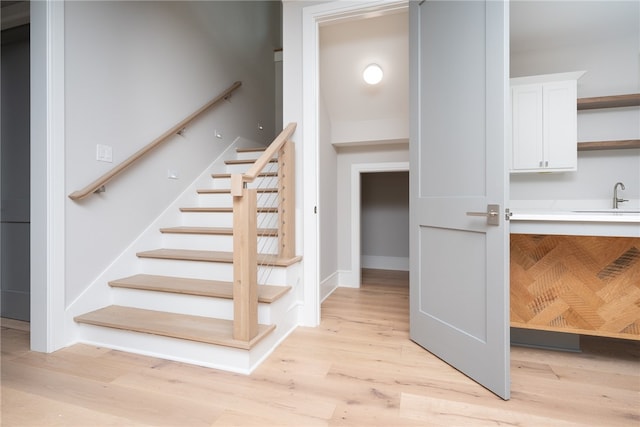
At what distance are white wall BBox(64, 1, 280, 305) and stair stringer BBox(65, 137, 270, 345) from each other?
5cm

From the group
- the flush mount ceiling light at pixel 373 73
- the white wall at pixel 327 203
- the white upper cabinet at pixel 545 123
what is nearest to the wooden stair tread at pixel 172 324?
the white wall at pixel 327 203

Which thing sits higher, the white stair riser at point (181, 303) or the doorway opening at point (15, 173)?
the doorway opening at point (15, 173)

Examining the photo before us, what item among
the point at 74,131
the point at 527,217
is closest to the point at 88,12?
the point at 74,131

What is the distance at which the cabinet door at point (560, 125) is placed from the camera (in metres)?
2.22

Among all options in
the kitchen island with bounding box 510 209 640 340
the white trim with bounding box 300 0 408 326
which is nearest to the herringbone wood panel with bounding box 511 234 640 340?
the kitchen island with bounding box 510 209 640 340

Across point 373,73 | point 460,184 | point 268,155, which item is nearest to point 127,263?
point 268,155

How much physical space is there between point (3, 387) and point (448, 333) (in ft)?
7.22

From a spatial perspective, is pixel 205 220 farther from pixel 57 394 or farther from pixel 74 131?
pixel 57 394

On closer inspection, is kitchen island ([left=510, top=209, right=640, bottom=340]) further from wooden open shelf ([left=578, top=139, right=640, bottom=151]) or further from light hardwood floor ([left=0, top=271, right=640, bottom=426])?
wooden open shelf ([left=578, top=139, right=640, bottom=151])

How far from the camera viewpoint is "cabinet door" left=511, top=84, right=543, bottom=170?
2273 millimetres

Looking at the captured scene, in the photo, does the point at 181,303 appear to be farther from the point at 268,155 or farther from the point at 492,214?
the point at 492,214

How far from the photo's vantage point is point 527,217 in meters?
1.43

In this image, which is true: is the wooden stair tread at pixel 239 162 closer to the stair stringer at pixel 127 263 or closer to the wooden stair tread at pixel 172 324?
the stair stringer at pixel 127 263

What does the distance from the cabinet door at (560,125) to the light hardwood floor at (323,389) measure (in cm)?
129
